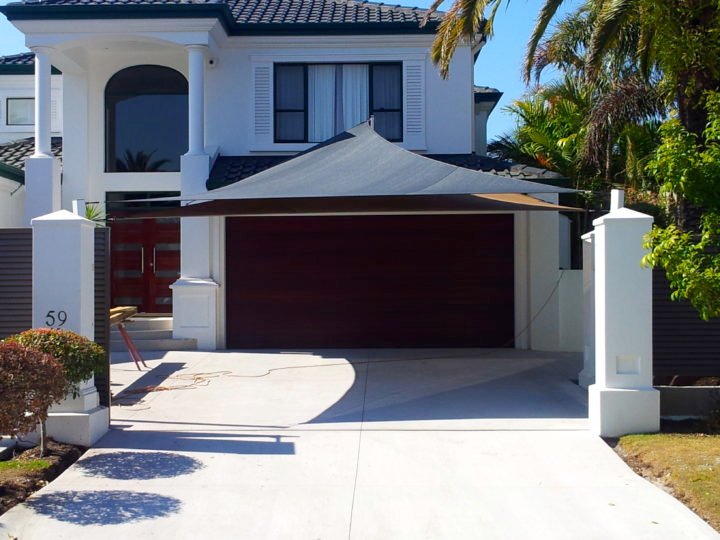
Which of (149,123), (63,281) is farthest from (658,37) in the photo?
(149,123)

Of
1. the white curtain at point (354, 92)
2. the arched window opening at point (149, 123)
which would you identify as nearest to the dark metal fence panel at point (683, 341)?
the white curtain at point (354, 92)

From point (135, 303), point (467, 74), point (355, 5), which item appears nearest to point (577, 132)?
point (467, 74)

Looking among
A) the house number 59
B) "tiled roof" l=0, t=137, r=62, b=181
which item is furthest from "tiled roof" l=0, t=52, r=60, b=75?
the house number 59

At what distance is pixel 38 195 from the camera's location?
14516 millimetres

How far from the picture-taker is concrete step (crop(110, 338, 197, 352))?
542 inches

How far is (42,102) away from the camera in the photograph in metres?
14.4

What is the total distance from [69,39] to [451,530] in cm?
1227

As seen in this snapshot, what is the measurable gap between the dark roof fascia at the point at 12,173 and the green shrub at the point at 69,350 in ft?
26.7

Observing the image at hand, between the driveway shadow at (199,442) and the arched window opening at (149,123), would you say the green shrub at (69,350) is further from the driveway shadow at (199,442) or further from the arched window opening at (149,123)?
the arched window opening at (149,123)

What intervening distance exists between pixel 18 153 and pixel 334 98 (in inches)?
276

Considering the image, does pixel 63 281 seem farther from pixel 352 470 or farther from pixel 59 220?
pixel 352 470

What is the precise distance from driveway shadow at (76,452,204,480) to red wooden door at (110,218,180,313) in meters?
8.84

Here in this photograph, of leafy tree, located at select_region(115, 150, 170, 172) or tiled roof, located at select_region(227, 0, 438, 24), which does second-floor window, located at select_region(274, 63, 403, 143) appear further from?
leafy tree, located at select_region(115, 150, 170, 172)

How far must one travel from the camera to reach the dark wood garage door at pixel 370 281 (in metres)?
14.3
